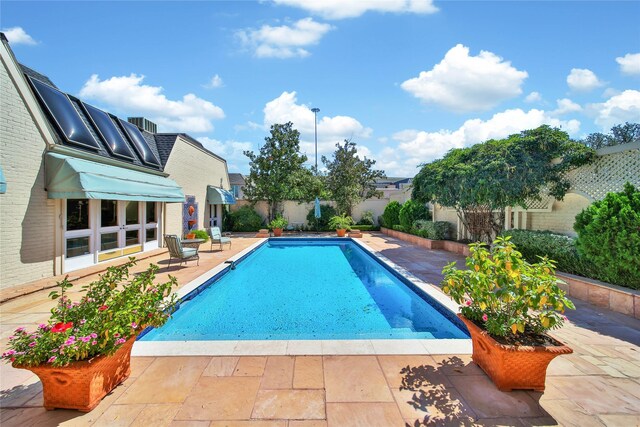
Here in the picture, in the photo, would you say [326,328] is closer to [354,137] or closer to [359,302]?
[359,302]

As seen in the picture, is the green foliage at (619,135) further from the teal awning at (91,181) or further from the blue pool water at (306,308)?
the teal awning at (91,181)

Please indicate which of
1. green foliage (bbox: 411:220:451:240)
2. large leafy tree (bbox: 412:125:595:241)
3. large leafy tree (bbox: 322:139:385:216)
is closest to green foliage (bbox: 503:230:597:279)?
large leafy tree (bbox: 412:125:595:241)

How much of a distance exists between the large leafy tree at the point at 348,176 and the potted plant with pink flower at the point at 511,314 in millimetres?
18933

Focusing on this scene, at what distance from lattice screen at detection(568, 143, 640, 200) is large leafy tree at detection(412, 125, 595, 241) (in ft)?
0.78

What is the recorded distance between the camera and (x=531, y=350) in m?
2.95

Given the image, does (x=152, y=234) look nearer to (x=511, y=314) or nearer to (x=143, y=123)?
(x=143, y=123)

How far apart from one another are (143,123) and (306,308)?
13.8 meters

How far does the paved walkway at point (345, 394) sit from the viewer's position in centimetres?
269

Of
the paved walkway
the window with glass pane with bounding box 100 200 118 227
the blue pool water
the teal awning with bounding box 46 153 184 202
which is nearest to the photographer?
the paved walkway

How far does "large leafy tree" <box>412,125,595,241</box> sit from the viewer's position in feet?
28.1

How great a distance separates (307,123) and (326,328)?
112ft

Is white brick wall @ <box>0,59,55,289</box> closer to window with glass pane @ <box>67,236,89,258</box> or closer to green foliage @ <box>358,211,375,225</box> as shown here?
window with glass pane @ <box>67,236,89,258</box>

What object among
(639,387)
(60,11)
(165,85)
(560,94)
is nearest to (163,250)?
(165,85)

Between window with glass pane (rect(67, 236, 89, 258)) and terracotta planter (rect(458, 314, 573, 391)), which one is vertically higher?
window with glass pane (rect(67, 236, 89, 258))
